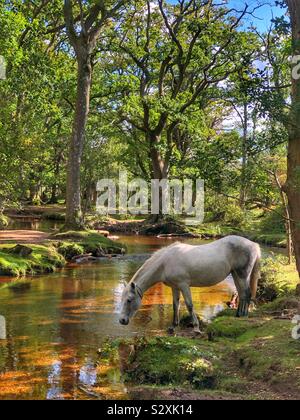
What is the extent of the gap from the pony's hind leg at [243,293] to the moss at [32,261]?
9.45m

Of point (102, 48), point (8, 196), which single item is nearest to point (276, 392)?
point (8, 196)

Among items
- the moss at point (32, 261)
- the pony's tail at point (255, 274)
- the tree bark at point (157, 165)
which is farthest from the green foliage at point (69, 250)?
the tree bark at point (157, 165)

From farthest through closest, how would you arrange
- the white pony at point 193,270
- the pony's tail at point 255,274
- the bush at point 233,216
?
1. the bush at point 233,216
2. the pony's tail at point 255,274
3. the white pony at point 193,270

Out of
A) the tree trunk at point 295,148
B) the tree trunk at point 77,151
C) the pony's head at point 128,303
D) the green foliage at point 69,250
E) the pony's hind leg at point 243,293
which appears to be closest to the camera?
the tree trunk at point 295,148

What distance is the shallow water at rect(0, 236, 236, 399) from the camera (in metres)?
7.25

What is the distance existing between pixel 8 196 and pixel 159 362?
13.7m

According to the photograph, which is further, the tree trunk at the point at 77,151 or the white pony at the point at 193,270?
the tree trunk at the point at 77,151

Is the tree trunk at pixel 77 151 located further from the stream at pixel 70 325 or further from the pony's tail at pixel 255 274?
the pony's tail at pixel 255 274

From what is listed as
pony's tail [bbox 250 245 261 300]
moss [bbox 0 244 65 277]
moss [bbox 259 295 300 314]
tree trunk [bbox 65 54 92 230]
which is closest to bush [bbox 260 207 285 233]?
tree trunk [bbox 65 54 92 230]

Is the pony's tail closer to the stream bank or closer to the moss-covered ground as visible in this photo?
the stream bank

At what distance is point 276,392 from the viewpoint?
6.58 meters

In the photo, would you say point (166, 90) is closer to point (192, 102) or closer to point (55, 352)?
point (192, 102)

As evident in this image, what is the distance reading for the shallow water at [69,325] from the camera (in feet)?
23.8

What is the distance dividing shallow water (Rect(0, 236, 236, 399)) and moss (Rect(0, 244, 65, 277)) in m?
0.73
